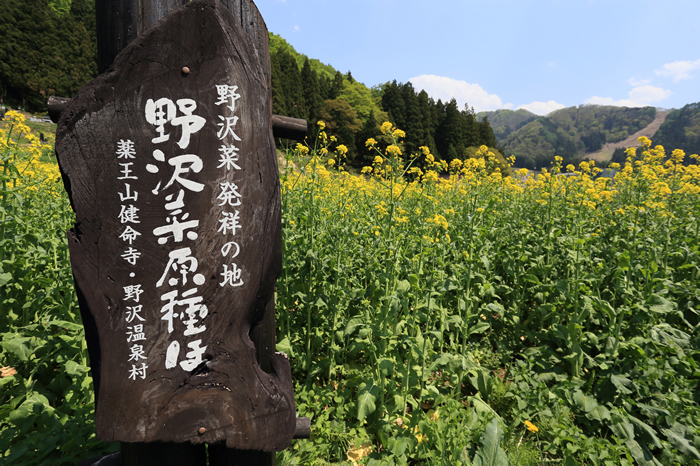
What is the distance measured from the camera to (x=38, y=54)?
1225 inches

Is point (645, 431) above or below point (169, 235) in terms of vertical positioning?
below

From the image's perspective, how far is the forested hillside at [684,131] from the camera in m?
66.8

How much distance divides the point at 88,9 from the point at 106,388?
5785 cm

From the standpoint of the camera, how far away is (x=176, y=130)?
1.11 metres

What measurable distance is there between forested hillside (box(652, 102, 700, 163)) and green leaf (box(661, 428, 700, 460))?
88.0m

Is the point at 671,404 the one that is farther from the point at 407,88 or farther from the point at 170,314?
the point at 407,88

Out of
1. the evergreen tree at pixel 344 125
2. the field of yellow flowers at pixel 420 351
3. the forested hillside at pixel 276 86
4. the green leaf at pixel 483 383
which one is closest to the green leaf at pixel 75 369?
the field of yellow flowers at pixel 420 351

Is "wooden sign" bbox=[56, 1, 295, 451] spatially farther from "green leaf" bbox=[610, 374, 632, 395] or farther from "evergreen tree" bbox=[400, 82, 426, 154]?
"evergreen tree" bbox=[400, 82, 426, 154]

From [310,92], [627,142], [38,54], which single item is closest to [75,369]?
[310,92]

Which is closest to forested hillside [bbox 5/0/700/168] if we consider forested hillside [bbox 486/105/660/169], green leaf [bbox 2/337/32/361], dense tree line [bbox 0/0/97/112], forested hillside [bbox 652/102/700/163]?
dense tree line [bbox 0/0/97/112]

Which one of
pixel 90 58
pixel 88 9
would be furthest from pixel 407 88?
pixel 88 9

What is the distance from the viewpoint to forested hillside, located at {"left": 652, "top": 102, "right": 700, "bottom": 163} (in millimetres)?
66812

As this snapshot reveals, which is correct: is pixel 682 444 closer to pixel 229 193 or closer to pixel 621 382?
pixel 621 382

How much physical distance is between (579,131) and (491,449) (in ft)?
571
